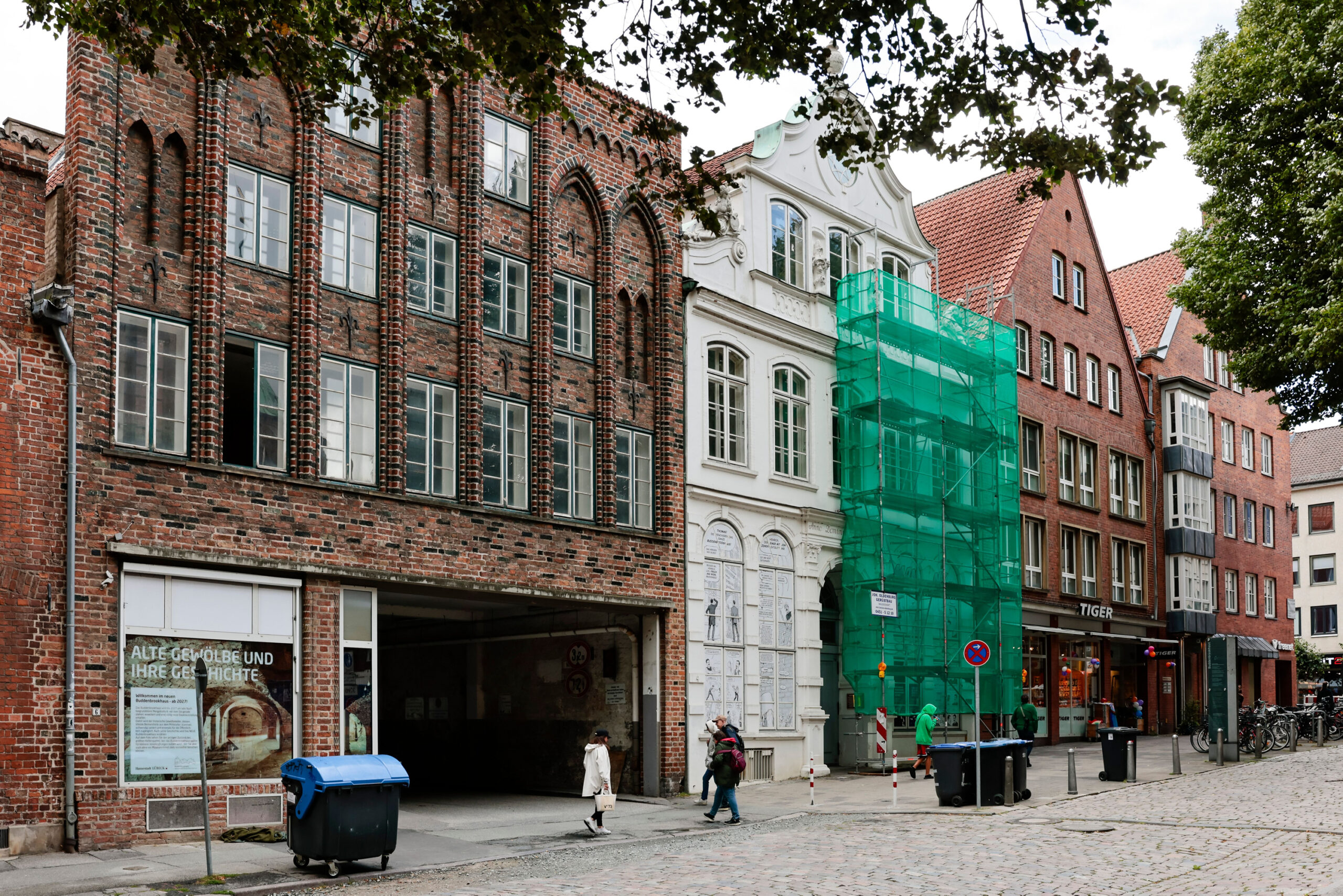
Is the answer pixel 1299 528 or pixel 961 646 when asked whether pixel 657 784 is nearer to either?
pixel 961 646

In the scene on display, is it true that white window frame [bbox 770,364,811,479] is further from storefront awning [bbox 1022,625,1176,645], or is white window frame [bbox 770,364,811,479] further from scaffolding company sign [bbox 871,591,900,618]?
storefront awning [bbox 1022,625,1176,645]

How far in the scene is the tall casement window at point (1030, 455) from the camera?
3631 cm

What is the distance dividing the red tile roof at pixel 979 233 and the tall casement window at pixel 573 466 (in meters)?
15.9

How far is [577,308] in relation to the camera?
23.5 m

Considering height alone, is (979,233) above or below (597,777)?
above

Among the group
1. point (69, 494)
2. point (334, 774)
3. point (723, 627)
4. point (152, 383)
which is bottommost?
point (334, 774)

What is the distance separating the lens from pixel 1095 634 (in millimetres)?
38562

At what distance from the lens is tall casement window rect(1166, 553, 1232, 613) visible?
4309 centimetres

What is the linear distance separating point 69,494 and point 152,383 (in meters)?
1.82

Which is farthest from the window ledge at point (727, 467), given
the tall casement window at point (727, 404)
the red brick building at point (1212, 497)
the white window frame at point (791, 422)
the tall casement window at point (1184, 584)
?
the tall casement window at point (1184, 584)

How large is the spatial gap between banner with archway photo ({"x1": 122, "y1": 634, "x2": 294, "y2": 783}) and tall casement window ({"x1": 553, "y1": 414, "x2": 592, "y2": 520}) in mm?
5750

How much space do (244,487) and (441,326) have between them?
437 centimetres

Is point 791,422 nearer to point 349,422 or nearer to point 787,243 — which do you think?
point 787,243

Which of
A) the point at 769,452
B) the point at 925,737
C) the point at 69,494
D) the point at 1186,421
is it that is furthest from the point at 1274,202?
the point at 69,494
